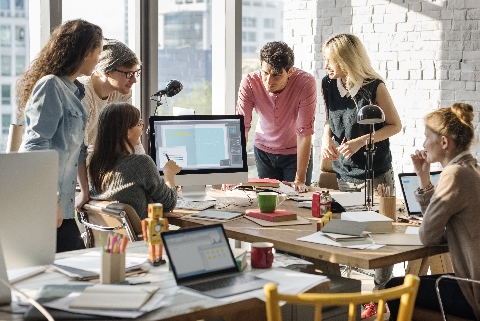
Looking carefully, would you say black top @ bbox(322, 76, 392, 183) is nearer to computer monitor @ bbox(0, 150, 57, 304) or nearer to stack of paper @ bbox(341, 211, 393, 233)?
stack of paper @ bbox(341, 211, 393, 233)

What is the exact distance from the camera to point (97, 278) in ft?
6.88

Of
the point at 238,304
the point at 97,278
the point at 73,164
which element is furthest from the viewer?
the point at 73,164

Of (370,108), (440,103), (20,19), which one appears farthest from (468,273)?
(20,19)

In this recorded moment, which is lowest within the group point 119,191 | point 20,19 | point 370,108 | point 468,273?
point 468,273

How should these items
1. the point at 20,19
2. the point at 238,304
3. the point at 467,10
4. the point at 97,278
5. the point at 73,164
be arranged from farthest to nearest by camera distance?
1. the point at 467,10
2. the point at 20,19
3. the point at 73,164
4. the point at 97,278
5. the point at 238,304

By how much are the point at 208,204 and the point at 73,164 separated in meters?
0.76

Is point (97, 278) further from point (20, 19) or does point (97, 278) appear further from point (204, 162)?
point (20, 19)

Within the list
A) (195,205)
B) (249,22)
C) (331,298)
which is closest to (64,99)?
(195,205)

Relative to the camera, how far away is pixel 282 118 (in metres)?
4.21

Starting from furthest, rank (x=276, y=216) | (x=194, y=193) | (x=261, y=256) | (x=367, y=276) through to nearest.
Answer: (x=367, y=276)
(x=194, y=193)
(x=276, y=216)
(x=261, y=256)

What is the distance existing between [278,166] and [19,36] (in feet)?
5.66

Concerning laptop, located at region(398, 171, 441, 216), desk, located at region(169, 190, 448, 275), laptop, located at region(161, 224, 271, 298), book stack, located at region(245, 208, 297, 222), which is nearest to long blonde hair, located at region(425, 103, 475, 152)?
desk, located at region(169, 190, 448, 275)

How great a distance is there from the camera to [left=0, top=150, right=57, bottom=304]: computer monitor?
1910 mm

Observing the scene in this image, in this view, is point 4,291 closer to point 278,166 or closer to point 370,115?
point 370,115
